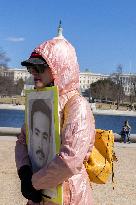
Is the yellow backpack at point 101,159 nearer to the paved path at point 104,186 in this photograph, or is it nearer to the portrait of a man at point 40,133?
the portrait of a man at point 40,133

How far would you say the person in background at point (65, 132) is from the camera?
2.35 m

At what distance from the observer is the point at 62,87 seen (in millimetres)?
2541

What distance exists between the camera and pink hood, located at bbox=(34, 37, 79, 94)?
2521 millimetres

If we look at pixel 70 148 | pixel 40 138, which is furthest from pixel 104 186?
pixel 70 148

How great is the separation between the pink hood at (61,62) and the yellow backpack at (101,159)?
0.37 meters

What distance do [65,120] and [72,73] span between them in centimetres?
27

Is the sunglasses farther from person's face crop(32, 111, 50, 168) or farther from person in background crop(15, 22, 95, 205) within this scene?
person's face crop(32, 111, 50, 168)

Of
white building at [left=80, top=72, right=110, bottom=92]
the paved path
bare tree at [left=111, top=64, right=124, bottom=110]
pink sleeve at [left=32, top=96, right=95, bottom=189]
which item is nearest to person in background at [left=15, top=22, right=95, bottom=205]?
pink sleeve at [left=32, top=96, right=95, bottom=189]

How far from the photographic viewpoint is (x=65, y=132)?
2400 millimetres

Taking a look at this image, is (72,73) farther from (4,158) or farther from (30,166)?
(4,158)

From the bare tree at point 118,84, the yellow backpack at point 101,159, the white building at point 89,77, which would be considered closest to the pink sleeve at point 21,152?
the yellow backpack at point 101,159

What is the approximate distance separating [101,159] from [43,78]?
1.79 feet

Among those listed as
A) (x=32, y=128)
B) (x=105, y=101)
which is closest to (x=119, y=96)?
(x=105, y=101)

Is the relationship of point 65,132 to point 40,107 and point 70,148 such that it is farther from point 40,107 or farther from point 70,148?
point 40,107
